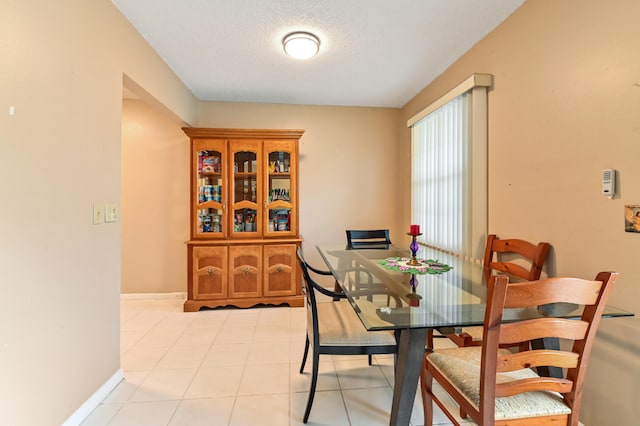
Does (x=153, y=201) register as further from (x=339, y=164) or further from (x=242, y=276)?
(x=339, y=164)

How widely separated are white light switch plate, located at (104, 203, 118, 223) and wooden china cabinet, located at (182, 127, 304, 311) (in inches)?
49.9

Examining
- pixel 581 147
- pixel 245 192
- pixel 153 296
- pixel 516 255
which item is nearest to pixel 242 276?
pixel 245 192

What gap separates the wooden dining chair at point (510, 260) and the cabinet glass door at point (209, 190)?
8.41 ft

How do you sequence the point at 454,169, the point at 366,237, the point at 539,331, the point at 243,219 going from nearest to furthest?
1. the point at 539,331
2. the point at 454,169
3. the point at 366,237
4. the point at 243,219

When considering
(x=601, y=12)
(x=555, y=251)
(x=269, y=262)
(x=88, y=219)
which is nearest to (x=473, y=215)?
(x=555, y=251)

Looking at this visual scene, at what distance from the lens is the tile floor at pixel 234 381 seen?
1.61 m

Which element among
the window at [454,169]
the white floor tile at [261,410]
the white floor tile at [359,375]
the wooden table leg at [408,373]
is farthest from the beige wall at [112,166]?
the white floor tile at [359,375]

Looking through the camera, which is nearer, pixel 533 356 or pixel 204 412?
pixel 533 356

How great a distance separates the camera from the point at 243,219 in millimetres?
3373

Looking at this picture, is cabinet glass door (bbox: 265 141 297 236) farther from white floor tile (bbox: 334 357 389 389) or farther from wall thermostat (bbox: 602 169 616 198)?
wall thermostat (bbox: 602 169 616 198)

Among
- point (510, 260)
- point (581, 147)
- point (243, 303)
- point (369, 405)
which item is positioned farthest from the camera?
point (243, 303)

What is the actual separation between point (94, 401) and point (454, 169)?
Answer: 9.76 ft

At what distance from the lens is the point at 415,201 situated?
336 centimetres

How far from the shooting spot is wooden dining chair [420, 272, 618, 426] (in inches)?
36.3
